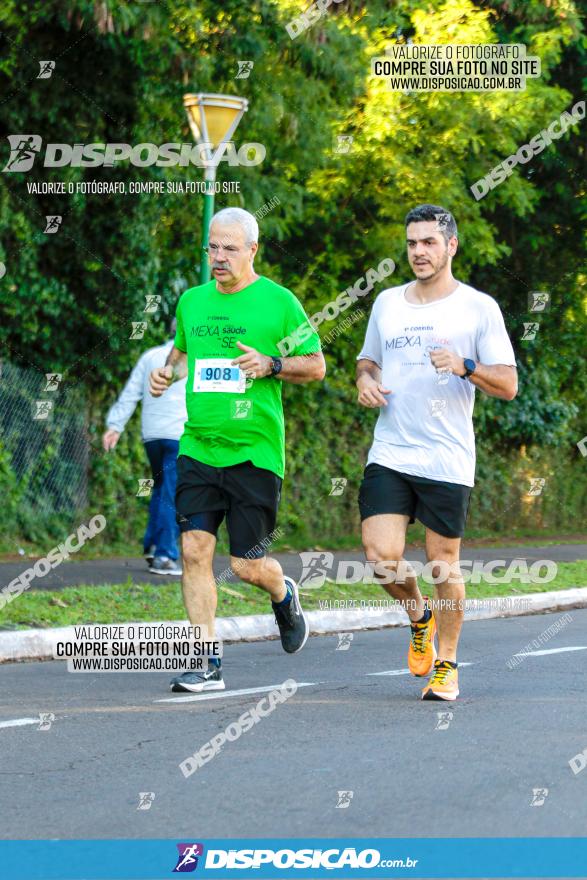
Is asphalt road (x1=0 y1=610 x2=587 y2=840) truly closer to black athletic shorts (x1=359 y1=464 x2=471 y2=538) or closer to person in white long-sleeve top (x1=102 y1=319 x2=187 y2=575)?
black athletic shorts (x1=359 y1=464 x2=471 y2=538)

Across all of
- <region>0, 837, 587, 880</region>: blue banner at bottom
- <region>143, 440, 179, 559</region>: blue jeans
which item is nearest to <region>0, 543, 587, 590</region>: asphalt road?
<region>143, 440, 179, 559</region>: blue jeans

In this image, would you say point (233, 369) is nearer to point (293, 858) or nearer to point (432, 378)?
point (432, 378)

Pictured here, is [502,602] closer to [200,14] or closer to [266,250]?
[200,14]

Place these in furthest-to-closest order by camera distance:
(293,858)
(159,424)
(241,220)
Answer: (159,424), (241,220), (293,858)

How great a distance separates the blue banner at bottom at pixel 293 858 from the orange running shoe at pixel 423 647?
2993 millimetres

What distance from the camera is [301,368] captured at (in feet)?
24.9

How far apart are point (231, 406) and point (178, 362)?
559mm

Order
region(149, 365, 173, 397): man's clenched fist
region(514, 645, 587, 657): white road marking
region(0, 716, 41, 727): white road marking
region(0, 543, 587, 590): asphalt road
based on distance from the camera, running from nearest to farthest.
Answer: region(0, 716, 41, 727): white road marking, region(149, 365, 173, 397): man's clenched fist, region(514, 645, 587, 657): white road marking, region(0, 543, 587, 590): asphalt road

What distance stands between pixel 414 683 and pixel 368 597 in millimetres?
4500

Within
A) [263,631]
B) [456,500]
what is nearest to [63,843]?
[456,500]

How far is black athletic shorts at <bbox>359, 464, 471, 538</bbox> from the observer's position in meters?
7.48

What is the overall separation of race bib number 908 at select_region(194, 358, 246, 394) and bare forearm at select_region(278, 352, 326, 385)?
20cm

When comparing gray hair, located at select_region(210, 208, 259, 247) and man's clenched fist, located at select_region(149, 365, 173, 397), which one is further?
man's clenched fist, located at select_region(149, 365, 173, 397)

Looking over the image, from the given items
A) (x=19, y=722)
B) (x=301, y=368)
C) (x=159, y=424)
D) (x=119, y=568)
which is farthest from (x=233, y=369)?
(x=119, y=568)
